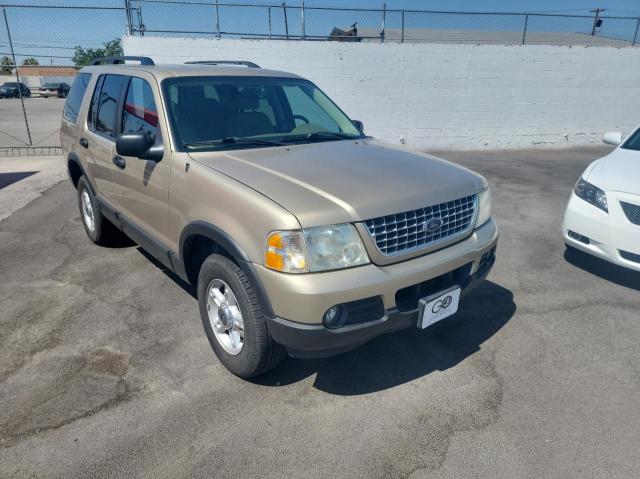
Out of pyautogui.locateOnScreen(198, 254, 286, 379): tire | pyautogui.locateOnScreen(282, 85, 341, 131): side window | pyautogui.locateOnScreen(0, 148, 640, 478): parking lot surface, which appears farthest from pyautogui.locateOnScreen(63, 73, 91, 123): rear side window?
pyautogui.locateOnScreen(198, 254, 286, 379): tire

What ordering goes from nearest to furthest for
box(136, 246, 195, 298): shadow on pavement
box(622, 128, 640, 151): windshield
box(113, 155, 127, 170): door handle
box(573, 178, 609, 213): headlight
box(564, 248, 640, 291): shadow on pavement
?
box(113, 155, 127, 170): door handle
box(136, 246, 195, 298): shadow on pavement
box(573, 178, 609, 213): headlight
box(564, 248, 640, 291): shadow on pavement
box(622, 128, 640, 151): windshield

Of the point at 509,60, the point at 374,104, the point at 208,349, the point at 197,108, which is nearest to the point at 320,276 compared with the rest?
the point at 208,349

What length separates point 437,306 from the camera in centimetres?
266

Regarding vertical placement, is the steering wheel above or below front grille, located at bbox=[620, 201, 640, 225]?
above

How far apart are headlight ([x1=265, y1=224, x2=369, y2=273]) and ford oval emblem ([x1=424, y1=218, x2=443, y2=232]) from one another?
0.48m

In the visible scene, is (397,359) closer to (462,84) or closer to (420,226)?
(420,226)

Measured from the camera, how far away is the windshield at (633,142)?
507 centimetres

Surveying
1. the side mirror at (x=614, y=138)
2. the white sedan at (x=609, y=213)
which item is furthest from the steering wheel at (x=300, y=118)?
the side mirror at (x=614, y=138)

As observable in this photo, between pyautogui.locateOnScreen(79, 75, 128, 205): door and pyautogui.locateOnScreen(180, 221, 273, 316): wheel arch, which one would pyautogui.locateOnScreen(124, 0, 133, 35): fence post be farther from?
pyautogui.locateOnScreen(180, 221, 273, 316): wheel arch

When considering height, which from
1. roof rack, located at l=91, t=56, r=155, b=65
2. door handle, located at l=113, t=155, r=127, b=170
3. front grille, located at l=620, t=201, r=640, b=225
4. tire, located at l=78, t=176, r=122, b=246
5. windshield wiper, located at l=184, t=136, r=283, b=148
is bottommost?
tire, located at l=78, t=176, r=122, b=246

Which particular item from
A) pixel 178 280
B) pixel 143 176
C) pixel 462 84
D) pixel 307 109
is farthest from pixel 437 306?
pixel 462 84

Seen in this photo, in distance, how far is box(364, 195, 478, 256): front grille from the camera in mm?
2479

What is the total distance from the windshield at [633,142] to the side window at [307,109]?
3.47 metres

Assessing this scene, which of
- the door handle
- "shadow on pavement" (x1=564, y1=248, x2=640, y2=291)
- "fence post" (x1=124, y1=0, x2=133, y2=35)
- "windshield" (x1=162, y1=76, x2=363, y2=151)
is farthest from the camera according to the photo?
"fence post" (x1=124, y1=0, x2=133, y2=35)
